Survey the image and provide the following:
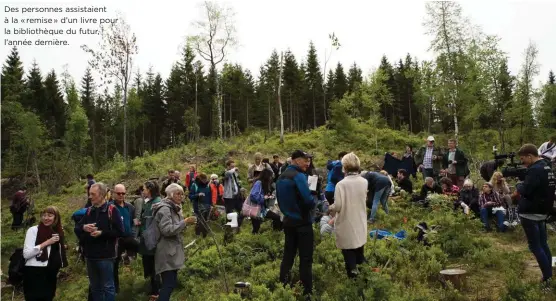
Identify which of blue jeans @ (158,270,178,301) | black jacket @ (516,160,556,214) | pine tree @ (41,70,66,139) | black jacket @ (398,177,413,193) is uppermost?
pine tree @ (41,70,66,139)

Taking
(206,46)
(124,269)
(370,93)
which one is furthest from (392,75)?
(124,269)

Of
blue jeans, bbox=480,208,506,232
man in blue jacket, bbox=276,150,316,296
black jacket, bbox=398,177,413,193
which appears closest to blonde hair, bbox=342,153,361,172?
man in blue jacket, bbox=276,150,316,296

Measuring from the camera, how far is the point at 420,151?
1264cm

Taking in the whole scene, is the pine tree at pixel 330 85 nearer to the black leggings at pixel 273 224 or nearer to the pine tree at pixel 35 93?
the pine tree at pixel 35 93

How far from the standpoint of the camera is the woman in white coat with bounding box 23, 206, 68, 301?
516 centimetres

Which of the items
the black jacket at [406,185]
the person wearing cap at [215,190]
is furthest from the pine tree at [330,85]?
the person wearing cap at [215,190]

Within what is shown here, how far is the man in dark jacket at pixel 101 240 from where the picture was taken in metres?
4.83

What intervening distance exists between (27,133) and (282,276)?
28.2 m

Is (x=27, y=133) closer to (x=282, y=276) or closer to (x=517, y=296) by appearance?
(x=282, y=276)

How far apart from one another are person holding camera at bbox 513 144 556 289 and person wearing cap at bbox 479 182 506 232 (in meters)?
3.89

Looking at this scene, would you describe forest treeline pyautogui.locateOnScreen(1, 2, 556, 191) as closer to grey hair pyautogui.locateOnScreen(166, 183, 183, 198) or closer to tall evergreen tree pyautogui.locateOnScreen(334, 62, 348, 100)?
tall evergreen tree pyautogui.locateOnScreen(334, 62, 348, 100)

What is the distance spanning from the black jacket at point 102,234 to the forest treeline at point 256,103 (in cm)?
1920

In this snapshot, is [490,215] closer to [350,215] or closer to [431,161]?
[431,161]

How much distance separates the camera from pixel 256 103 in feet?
165
